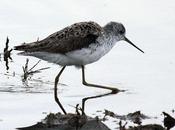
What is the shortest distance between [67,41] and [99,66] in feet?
6.31

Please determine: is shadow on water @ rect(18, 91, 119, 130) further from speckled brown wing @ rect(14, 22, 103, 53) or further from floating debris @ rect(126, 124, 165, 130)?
speckled brown wing @ rect(14, 22, 103, 53)

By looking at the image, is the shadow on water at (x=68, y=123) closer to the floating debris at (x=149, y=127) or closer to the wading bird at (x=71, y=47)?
the floating debris at (x=149, y=127)

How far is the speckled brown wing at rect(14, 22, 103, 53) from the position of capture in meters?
8.94

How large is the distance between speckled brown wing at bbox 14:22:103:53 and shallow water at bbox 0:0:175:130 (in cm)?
64

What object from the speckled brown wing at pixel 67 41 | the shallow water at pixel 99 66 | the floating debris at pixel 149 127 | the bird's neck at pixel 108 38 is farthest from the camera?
the bird's neck at pixel 108 38

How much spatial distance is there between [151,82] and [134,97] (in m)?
0.75

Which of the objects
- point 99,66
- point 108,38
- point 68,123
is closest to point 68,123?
point 68,123

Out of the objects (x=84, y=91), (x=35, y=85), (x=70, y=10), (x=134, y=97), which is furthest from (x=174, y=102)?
(x=70, y=10)

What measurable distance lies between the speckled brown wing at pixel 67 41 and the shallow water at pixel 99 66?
2.11 ft

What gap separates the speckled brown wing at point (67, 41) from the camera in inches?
352

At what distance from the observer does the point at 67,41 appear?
8.98m

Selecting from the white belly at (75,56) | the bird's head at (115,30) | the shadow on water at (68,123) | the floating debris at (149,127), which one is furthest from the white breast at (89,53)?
the floating debris at (149,127)

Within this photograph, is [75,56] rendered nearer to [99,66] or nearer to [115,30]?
[115,30]

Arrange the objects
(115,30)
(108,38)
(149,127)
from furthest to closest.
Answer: (115,30)
(108,38)
(149,127)
